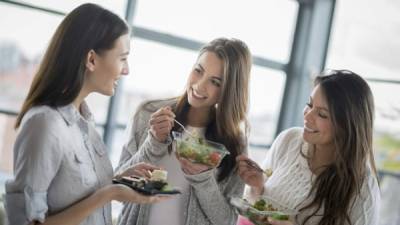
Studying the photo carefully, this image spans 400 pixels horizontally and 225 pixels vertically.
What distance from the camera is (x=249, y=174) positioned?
1.93 meters

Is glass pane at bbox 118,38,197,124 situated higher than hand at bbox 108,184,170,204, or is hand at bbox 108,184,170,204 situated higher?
glass pane at bbox 118,38,197,124

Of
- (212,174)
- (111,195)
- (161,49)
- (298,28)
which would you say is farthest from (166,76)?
(111,195)

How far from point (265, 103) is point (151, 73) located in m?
1.12

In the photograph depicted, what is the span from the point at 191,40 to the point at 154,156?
152cm

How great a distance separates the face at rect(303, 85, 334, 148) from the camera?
1.88 metres

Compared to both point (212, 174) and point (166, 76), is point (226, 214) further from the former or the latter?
point (166, 76)

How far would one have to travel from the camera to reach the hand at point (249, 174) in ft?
6.18

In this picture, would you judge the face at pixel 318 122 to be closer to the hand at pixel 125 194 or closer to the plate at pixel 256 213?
the plate at pixel 256 213

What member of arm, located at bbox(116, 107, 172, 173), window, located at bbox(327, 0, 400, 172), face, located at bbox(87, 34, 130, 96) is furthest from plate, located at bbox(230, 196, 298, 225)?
window, located at bbox(327, 0, 400, 172)

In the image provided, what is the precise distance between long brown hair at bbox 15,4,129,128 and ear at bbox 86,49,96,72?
1cm

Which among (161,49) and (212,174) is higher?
(161,49)

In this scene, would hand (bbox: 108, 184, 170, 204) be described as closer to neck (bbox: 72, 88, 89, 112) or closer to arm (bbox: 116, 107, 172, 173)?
neck (bbox: 72, 88, 89, 112)

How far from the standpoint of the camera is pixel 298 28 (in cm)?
382

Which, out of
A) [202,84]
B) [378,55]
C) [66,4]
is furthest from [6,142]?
[378,55]
